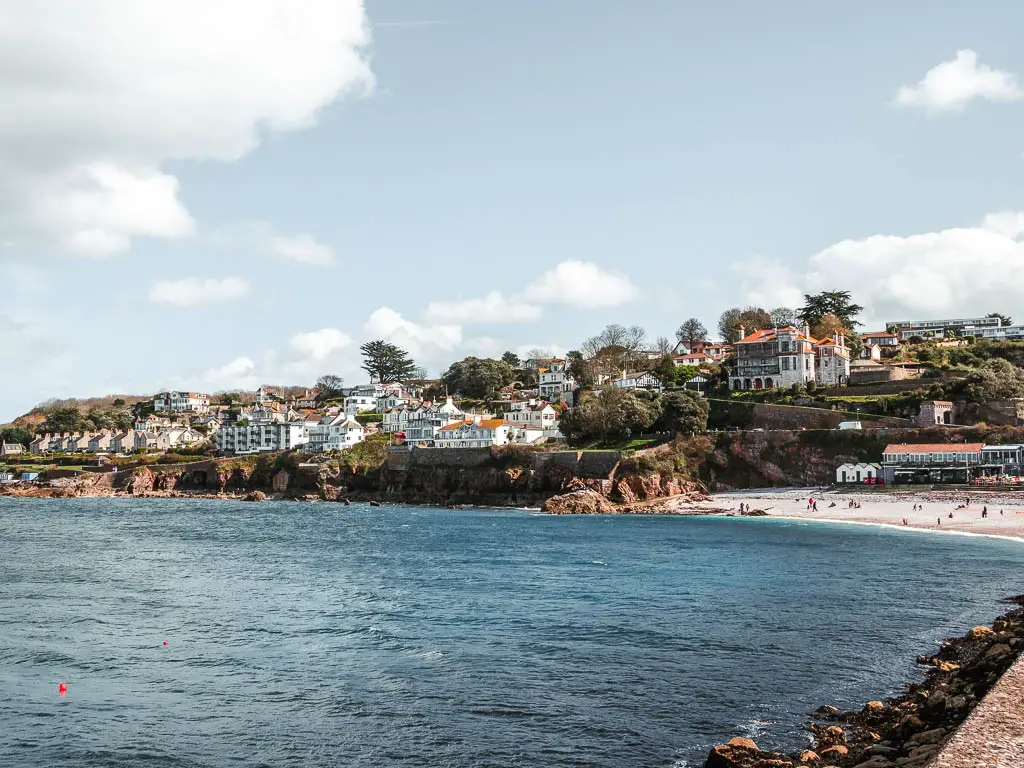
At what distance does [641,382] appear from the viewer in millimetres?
116000

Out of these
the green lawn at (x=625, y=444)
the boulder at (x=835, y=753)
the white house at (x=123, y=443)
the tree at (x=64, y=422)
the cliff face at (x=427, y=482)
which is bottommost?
the boulder at (x=835, y=753)

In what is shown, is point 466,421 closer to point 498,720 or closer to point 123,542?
point 123,542

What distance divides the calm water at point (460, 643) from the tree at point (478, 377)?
86.2m

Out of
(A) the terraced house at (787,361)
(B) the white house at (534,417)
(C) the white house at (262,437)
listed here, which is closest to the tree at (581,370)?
(B) the white house at (534,417)

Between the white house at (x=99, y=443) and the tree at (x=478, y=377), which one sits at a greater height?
the tree at (x=478, y=377)

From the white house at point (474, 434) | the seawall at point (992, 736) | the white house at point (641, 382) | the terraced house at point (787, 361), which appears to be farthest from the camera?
the white house at point (641, 382)

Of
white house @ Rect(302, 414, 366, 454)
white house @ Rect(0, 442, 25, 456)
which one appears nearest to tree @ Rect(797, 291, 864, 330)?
white house @ Rect(302, 414, 366, 454)

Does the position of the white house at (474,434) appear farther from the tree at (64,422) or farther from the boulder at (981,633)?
the tree at (64,422)

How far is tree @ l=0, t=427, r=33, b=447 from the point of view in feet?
506

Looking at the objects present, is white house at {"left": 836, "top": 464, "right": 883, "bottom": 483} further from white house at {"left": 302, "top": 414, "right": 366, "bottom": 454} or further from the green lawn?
white house at {"left": 302, "top": 414, "right": 366, "bottom": 454}

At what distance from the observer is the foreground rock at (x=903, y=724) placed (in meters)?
16.8

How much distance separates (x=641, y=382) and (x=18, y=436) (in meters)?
111

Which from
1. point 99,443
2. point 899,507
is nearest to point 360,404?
point 99,443

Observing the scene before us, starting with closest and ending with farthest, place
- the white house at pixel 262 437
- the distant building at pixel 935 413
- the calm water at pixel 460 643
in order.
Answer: the calm water at pixel 460 643 → the distant building at pixel 935 413 → the white house at pixel 262 437
